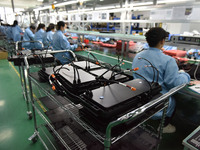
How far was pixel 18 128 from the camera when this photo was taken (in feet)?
6.97

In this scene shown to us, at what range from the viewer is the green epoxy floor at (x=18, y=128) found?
1833 millimetres

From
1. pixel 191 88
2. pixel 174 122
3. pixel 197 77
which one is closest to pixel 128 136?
pixel 191 88

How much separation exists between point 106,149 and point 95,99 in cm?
25

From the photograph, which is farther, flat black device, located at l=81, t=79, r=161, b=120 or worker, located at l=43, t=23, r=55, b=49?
worker, located at l=43, t=23, r=55, b=49

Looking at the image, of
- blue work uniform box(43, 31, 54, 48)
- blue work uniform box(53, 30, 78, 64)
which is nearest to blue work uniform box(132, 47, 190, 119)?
blue work uniform box(53, 30, 78, 64)

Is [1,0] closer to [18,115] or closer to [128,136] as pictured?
[18,115]

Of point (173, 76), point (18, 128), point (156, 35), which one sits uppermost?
point (156, 35)

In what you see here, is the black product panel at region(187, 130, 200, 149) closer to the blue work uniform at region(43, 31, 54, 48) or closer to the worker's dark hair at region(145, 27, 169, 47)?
the worker's dark hair at region(145, 27, 169, 47)

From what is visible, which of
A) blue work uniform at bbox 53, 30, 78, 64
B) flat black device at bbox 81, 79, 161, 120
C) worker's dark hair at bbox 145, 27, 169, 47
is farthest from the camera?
blue work uniform at bbox 53, 30, 78, 64

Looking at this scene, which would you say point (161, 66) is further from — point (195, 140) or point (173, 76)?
point (195, 140)

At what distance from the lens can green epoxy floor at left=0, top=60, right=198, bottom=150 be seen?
6.01ft

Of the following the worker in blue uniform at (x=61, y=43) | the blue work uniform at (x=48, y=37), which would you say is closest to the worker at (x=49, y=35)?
the blue work uniform at (x=48, y=37)

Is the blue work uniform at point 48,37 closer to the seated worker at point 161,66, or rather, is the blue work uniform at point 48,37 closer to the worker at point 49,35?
the worker at point 49,35

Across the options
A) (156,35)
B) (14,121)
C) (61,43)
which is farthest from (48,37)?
(156,35)
